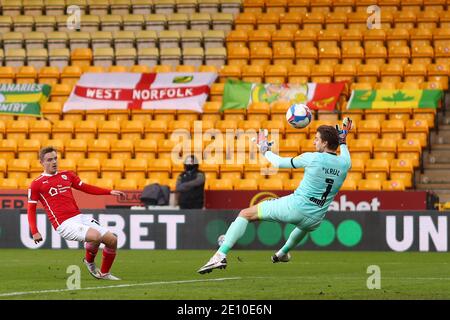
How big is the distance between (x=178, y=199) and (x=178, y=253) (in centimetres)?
227

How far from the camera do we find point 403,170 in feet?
84.9

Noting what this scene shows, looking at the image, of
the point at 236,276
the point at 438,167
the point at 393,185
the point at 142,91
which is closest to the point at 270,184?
the point at 393,185

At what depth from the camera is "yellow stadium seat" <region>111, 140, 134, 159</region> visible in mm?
27781

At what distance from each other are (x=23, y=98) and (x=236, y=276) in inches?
655

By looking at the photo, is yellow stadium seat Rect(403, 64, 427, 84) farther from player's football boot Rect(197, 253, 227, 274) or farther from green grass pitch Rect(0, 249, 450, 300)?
player's football boot Rect(197, 253, 227, 274)

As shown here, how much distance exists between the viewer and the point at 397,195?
23.7 m

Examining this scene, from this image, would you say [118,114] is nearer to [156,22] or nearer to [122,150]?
[122,150]

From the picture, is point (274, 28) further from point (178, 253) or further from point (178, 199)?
point (178, 253)

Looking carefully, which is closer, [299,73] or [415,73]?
[415,73]

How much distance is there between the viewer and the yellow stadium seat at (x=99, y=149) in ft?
91.6

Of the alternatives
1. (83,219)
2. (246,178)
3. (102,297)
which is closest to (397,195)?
(246,178)

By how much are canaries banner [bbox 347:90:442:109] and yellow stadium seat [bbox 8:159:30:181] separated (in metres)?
8.19

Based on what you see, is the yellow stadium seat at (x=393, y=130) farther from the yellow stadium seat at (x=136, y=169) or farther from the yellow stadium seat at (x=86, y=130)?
the yellow stadium seat at (x=86, y=130)

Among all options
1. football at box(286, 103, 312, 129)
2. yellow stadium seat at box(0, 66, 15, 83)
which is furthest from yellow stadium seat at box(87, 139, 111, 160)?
football at box(286, 103, 312, 129)
